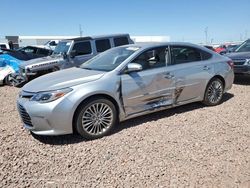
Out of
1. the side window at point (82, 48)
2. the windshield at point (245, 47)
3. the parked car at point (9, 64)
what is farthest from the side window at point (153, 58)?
the parked car at point (9, 64)

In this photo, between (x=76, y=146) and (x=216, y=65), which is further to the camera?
(x=216, y=65)

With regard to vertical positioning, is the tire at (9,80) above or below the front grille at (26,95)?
below

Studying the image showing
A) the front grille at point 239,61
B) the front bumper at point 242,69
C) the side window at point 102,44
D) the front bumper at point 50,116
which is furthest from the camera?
the side window at point 102,44

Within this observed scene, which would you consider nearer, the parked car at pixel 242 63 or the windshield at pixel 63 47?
the parked car at pixel 242 63

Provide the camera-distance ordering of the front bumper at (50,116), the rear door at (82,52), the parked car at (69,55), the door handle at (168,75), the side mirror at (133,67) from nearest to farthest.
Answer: the front bumper at (50,116), the side mirror at (133,67), the door handle at (168,75), the parked car at (69,55), the rear door at (82,52)

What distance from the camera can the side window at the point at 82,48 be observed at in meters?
9.33

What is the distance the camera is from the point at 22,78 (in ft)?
30.1

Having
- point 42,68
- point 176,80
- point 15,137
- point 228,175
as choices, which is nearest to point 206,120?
point 176,80

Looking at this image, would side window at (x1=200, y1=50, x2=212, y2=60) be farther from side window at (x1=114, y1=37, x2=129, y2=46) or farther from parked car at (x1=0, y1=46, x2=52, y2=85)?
parked car at (x1=0, y1=46, x2=52, y2=85)

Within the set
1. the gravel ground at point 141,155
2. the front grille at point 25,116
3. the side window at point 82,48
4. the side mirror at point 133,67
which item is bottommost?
the gravel ground at point 141,155

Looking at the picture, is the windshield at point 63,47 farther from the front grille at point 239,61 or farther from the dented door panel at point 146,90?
the front grille at point 239,61

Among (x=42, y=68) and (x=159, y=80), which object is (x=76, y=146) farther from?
(x=42, y=68)

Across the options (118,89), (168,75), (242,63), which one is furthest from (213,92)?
(242,63)

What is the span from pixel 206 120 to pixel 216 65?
5.06 feet
